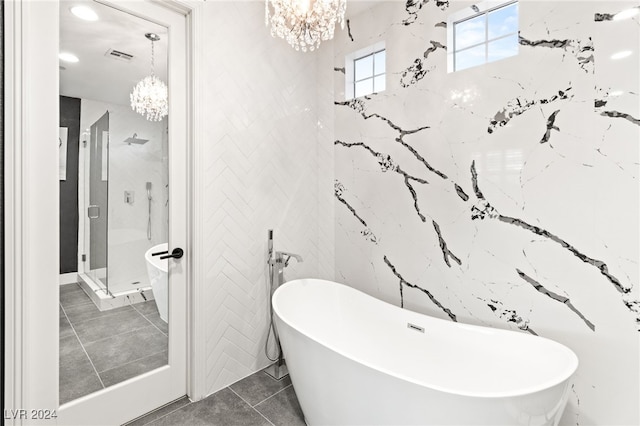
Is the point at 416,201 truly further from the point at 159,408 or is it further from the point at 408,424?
the point at 159,408

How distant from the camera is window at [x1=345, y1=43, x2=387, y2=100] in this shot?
8.47ft

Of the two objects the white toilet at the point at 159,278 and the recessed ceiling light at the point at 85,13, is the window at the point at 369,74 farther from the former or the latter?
the white toilet at the point at 159,278

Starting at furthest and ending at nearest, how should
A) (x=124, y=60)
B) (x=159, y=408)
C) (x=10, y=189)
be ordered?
1. (x=159, y=408)
2. (x=124, y=60)
3. (x=10, y=189)

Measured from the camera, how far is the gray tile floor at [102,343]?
164 cm

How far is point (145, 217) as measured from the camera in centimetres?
193

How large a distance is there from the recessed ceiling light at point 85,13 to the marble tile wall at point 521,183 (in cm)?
177

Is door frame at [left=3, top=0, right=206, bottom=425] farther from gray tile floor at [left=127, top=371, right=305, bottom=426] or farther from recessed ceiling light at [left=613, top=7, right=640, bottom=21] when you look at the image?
recessed ceiling light at [left=613, top=7, right=640, bottom=21]

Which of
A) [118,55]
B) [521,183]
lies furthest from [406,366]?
[118,55]

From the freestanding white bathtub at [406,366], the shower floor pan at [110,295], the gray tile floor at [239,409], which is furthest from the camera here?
the gray tile floor at [239,409]

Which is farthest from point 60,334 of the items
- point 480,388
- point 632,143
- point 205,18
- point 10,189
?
point 632,143

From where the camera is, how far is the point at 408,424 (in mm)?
1264

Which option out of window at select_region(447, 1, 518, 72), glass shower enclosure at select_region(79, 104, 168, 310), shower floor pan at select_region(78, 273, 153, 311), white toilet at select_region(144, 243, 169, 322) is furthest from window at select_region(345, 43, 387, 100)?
shower floor pan at select_region(78, 273, 153, 311)

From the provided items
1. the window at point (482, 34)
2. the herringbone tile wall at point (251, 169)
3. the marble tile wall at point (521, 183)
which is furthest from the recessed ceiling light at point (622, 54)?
the herringbone tile wall at point (251, 169)

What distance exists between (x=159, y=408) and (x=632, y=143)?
2958 millimetres
